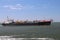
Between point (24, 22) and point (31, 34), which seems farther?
point (24, 22)

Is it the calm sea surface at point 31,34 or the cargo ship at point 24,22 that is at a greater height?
the calm sea surface at point 31,34

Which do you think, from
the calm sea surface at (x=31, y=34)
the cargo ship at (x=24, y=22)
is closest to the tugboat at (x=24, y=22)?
the cargo ship at (x=24, y=22)

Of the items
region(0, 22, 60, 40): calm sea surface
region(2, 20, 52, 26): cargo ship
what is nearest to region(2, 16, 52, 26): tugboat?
region(2, 20, 52, 26): cargo ship

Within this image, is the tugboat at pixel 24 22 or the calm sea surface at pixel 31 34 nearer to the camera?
the calm sea surface at pixel 31 34

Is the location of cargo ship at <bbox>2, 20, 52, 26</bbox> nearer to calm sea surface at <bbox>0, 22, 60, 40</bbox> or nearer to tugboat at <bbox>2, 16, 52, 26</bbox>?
tugboat at <bbox>2, 16, 52, 26</bbox>

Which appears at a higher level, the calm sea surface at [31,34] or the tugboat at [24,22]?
the calm sea surface at [31,34]

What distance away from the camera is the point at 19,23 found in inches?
5172

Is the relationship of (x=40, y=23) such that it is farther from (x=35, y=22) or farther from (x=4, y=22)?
(x=4, y=22)

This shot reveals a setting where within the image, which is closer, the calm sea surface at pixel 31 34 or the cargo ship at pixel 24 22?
the calm sea surface at pixel 31 34

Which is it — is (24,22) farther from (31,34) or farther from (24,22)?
(31,34)

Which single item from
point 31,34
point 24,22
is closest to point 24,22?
point 24,22

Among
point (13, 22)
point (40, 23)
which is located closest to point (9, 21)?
point (13, 22)

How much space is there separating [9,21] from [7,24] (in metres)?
4.79

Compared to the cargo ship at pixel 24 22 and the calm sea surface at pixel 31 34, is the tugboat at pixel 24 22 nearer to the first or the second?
the cargo ship at pixel 24 22
